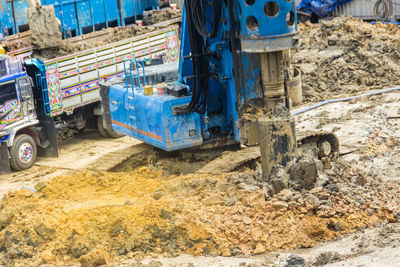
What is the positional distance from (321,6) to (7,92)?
16.4 m

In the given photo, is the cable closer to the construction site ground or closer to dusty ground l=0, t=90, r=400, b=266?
the construction site ground

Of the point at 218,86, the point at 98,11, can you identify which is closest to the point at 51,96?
the point at 218,86

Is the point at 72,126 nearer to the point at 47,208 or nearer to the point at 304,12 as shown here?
the point at 47,208

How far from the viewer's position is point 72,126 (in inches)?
690

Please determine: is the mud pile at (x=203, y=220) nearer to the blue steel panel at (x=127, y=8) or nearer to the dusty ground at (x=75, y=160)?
the dusty ground at (x=75, y=160)

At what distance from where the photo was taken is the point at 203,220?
30.4ft

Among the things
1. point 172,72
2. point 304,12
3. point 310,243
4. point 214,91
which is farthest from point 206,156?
point 304,12

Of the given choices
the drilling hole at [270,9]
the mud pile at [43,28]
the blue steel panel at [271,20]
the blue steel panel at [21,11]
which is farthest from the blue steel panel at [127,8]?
the drilling hole at [270,9]

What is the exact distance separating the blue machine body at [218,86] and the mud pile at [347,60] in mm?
6244

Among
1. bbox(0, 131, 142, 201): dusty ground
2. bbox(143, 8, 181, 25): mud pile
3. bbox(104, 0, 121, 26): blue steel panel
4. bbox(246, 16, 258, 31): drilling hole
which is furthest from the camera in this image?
bbox(143, 8, 181, 25): mud pile

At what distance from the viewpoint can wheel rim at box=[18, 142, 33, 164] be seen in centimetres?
1484

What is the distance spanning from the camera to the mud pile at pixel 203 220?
9016 millimetres

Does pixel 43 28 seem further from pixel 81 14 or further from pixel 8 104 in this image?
pixel 8 104

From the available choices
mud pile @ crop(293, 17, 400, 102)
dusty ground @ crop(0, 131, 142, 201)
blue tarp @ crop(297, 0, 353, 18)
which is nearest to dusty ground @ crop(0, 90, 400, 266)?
dusty ground @ crop(0, 131, 142, 201)
